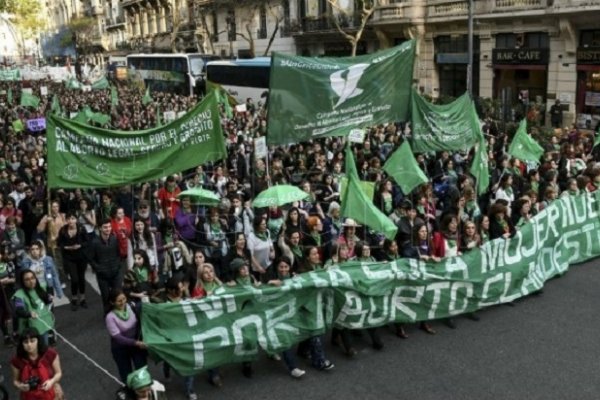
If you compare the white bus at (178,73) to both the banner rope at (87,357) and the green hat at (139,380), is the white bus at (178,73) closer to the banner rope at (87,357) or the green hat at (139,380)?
the banner rope at (87,357)

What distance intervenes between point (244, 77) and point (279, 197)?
79.0ft

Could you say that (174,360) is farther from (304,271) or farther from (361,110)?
(361,110)

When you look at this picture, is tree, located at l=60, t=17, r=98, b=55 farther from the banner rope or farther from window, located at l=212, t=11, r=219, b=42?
the banner rope

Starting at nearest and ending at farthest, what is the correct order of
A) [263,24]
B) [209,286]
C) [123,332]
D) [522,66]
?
[123,332], [209,286], [522,66], [263,24]

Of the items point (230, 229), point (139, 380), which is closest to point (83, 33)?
point (230, 229)

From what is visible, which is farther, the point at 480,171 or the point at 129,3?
the point at 129,3

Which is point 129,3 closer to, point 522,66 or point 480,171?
point 522,66

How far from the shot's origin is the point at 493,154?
14.7m

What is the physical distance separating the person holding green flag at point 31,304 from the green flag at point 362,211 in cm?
383

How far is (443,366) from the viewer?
7.02 meters

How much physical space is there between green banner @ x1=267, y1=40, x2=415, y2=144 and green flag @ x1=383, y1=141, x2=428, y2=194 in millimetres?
844

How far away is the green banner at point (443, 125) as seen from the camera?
11633 mm

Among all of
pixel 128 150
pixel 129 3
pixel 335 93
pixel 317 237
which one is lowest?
pixel 317 237

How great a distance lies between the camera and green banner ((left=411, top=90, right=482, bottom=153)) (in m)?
11.6
